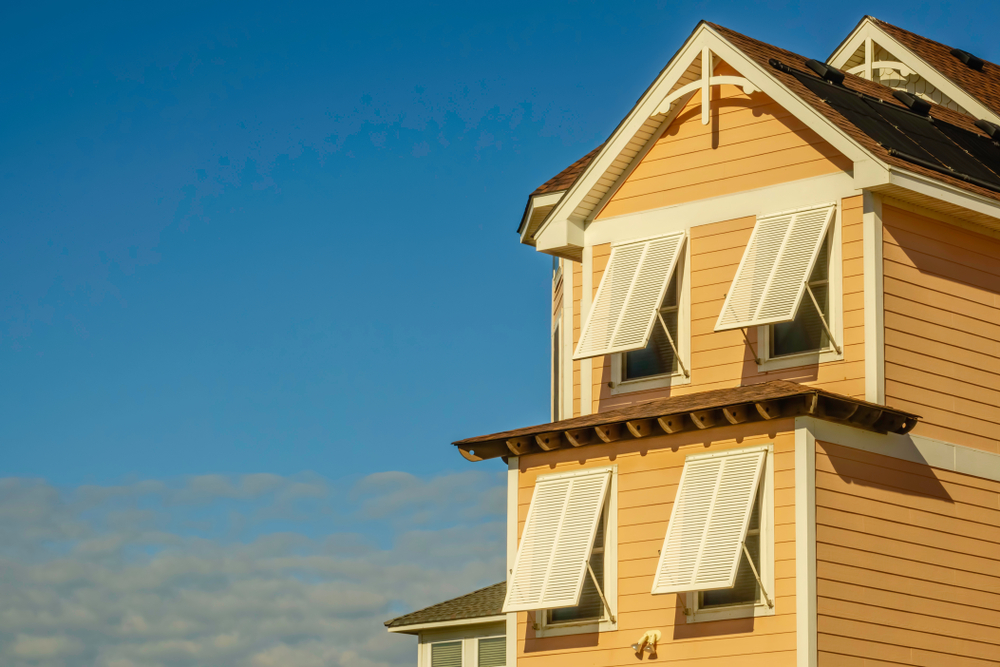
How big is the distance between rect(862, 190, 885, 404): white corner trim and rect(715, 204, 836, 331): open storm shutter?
0.54m

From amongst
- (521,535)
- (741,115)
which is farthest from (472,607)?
(741,115)

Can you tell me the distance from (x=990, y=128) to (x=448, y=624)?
19233mm

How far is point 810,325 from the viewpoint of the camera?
19.8 m

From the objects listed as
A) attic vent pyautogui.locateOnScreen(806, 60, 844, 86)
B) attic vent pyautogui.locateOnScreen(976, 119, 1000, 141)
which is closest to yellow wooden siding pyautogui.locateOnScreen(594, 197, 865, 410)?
attic vent pyautogui.locateOnScreen(806, 60, 844, 86)

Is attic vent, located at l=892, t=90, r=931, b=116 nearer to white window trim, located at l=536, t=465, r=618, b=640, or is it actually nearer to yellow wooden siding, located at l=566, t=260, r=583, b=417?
yellow wooden siding, located at l=566, t=260, r=583, b=417

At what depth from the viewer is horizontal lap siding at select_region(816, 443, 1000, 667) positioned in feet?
59.1

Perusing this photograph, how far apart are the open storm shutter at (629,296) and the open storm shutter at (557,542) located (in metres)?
1.82

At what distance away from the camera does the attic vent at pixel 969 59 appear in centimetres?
2686

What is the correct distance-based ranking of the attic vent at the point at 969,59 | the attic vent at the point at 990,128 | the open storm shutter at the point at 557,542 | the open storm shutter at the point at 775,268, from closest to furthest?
the open storm shutter at the point at 775,268
the open storm shutter at the point at 557,542
the attic vent at the point at 990,128
the attic vent at the point at 969,59

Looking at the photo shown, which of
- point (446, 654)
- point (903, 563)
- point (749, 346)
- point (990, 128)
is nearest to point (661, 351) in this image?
point (749, 346)

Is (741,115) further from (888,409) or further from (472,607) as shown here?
(472,607)

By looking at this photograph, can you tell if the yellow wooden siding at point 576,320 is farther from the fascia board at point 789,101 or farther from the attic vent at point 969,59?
the attic vent at point 969,59

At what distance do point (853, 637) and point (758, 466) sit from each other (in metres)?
2.34

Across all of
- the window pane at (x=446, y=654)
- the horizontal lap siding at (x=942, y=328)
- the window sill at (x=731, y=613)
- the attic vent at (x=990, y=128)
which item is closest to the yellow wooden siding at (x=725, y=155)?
the horizontal lap siding at (x=942, y=328)
